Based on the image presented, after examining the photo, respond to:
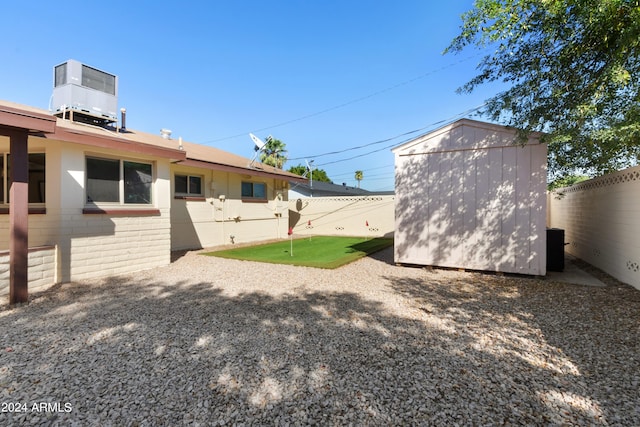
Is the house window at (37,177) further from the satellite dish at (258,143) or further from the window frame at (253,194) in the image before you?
the satellite dish at (258,143)

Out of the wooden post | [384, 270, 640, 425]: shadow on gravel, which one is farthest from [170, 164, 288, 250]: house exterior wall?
[384, 270, 640, 425]: shadow on gravel

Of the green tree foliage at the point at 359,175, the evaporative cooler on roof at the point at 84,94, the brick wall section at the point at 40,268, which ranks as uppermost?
the green tree foliage at the point at 359,175

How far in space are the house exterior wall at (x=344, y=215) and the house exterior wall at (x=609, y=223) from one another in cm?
782

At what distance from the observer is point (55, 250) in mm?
5715

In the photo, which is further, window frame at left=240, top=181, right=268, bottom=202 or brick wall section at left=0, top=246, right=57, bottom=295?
window frame at left=240, top=181, right=268, bottom=202

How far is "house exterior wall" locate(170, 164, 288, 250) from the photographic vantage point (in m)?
10.4

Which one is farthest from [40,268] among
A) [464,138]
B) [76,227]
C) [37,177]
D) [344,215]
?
[344,215]

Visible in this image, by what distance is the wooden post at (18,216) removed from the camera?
4465 millimetres

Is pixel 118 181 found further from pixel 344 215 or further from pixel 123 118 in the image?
pixel 344 215

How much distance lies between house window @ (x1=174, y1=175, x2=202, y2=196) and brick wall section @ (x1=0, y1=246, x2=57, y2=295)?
4.99m

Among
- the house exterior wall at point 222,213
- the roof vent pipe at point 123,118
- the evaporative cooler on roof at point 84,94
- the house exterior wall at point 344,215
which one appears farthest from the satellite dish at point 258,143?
the evaporative cooler on roof at point 84,94

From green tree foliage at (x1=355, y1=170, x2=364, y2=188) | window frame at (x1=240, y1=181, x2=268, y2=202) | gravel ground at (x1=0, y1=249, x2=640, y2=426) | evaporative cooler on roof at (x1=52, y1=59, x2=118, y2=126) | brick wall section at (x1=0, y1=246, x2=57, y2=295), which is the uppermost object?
green tree foliage at (x1=355, y1=170, x2=364, y2=188)

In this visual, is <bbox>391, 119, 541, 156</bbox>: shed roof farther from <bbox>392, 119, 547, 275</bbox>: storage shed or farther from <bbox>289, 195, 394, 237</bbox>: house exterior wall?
<bbox>289, 195, 394, 237</bbox>: house exterior wall

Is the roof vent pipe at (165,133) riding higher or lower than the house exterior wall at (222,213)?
higher
